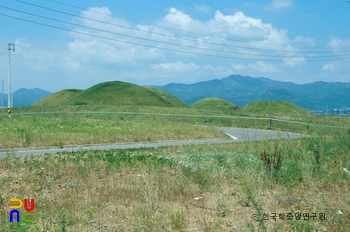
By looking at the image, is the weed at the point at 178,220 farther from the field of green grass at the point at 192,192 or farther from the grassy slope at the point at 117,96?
the grassy slope at the point at 117,96

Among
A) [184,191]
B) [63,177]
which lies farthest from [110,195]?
[63,177]

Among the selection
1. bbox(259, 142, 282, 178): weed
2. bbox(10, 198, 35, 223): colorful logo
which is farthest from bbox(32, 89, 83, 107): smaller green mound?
bbox(10, 198, 35, 223): colorful logo

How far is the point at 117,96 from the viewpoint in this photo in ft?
354

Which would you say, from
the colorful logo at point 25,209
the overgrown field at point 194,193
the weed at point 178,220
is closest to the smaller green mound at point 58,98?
the overgrown field at point 194,193

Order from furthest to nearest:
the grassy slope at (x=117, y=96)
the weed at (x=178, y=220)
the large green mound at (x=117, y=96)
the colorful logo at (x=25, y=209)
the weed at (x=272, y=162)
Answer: the grassy slope at (x=117, y=96), the large green mound at (x=117, y=96), the weed at (x=272, y=162), the colorful logo at (x=25, y=209), the weed at (x=178, y=220)

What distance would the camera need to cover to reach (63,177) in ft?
33.6

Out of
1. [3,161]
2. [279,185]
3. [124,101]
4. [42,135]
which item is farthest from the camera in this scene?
[124,101]

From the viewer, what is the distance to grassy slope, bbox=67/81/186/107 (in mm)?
102875

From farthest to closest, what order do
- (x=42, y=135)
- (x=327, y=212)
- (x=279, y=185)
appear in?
1. (x=42, y=135)
2. (x=279, y=185)
3. (x=327, y=212)

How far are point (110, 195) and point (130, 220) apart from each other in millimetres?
1839

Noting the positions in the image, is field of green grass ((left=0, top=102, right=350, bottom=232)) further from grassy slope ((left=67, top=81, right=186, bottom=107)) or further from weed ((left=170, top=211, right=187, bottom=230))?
grassy slope ((left=67, top=81, right=186, bottom=107))

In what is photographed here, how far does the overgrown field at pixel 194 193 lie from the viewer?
648cm

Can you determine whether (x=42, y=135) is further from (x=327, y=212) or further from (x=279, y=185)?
(x=327, y=212)

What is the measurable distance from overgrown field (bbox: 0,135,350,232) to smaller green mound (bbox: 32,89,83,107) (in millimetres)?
110014
